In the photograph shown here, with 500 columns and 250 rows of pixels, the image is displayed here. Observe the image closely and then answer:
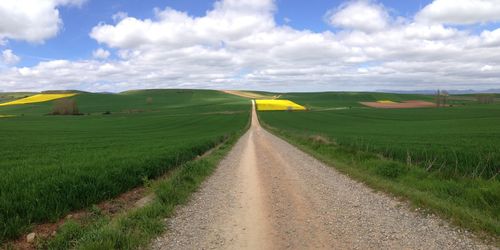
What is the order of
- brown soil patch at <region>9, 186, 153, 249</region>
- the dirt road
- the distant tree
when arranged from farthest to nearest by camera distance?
the distant tree < brown soil patch at <region>9, 186, 153, 249</region> < the dirt road

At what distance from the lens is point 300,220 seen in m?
8.80

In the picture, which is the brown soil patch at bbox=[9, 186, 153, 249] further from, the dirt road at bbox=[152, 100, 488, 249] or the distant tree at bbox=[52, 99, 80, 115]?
the distant tree at bbox=[52, 99, 80, 115]

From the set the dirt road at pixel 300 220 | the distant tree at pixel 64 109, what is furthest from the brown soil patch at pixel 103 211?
the distant tree at pixel 64 109

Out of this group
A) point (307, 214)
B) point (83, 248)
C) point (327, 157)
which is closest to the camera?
point (83, 248)

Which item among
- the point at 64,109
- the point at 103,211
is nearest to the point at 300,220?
the point at 103,211

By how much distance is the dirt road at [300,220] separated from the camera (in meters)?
7.25

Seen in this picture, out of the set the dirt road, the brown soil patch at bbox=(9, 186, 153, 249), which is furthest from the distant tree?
the dirt road

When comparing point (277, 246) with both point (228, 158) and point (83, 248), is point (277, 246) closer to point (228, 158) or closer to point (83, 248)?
point (83, 248)

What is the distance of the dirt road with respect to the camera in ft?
23.8

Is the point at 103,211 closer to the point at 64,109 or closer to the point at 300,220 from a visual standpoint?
the point at 300,220

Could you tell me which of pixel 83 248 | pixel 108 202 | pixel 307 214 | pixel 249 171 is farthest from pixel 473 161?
pixel 83 248

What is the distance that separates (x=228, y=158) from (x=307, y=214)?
1368 cm

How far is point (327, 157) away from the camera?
21.9m

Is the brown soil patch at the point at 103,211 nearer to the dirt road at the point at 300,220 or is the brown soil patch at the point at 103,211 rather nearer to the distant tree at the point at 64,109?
the dirt road at the point at 300,220
